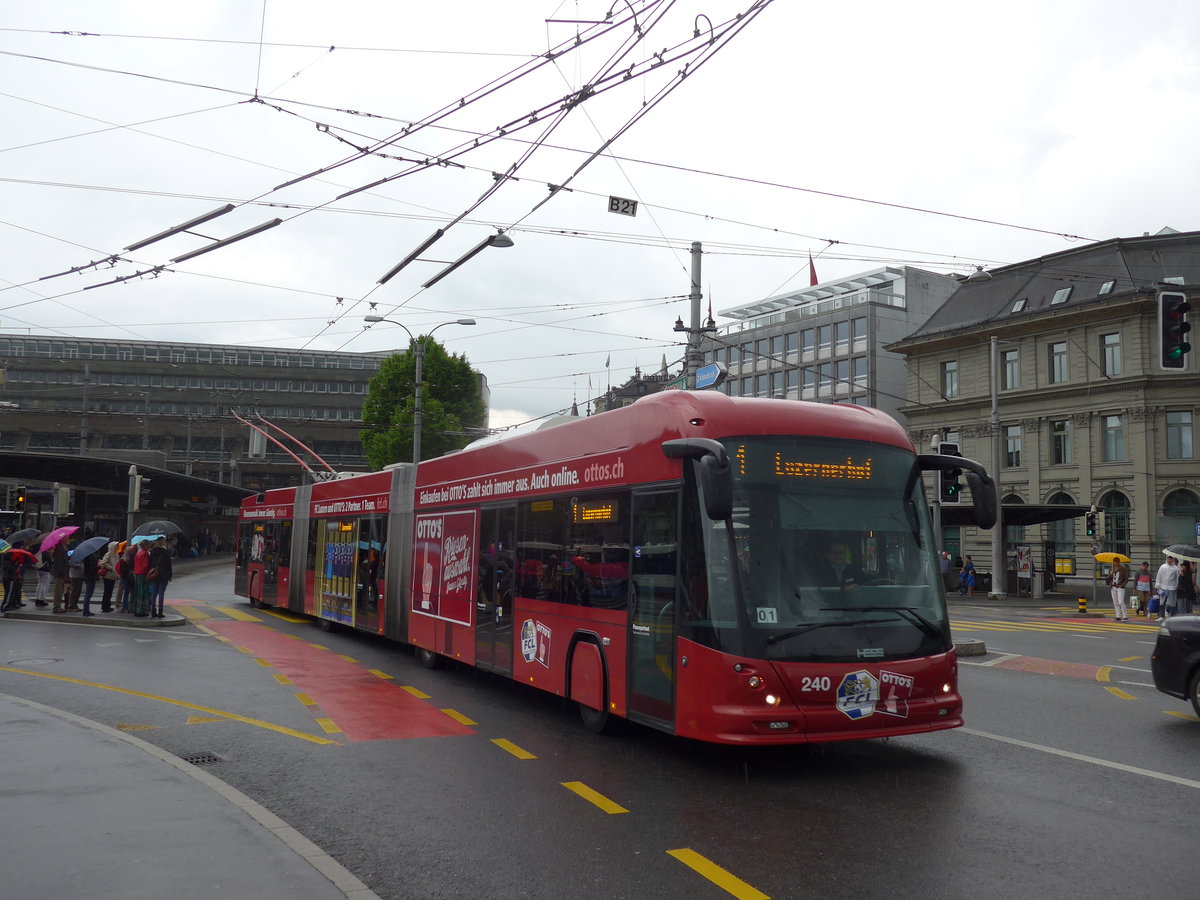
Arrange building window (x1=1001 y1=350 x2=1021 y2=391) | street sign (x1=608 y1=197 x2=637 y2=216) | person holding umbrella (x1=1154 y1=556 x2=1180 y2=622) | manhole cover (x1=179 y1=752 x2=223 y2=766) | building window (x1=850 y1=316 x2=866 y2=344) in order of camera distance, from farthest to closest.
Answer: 1. building window (x1=850 y1=316 x2=866 y2=344)
2. building window (x1=1001 y1=350 x2=1021 y2=391)
3. person holding umbrella (x1=1154 y1=556 x2=1180 y2=622)
4. street sign (x1=608 y1=197 x2=637 y2=216)
5. manhole cover (x1=179 y1=752 x2=223 y2=766)

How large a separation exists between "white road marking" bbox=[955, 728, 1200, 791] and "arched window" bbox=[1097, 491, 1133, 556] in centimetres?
4257

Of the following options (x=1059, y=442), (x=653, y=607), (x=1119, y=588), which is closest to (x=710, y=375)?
(x=653, y=607)

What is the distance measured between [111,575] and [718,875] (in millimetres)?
20648

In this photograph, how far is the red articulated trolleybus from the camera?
25.6 ft

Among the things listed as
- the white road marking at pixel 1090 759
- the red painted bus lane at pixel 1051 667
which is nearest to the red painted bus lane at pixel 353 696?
the white road marking at pixel 1090 759

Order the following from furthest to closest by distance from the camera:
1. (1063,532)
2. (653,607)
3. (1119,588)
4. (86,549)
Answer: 1. (1063,532)
2. (1119,588)
3. (86,549)
4. (653,607)

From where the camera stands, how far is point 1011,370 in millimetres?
54750

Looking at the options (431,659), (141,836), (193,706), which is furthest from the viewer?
(431,659)

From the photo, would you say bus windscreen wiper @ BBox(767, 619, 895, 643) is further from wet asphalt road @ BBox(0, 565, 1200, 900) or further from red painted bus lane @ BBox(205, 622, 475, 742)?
red painted bus lane @ BBox(205, 622, 475, 742)

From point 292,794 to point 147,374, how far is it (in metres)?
96.5

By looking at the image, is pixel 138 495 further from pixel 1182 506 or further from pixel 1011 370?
pixel 1011 370

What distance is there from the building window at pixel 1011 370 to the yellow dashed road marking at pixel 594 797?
5140cm

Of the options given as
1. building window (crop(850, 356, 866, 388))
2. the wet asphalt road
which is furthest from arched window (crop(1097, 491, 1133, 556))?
the wet asphalt road

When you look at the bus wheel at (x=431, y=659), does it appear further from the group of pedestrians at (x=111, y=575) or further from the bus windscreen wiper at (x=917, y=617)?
the group of pedestrians at (x=111, y=575)
